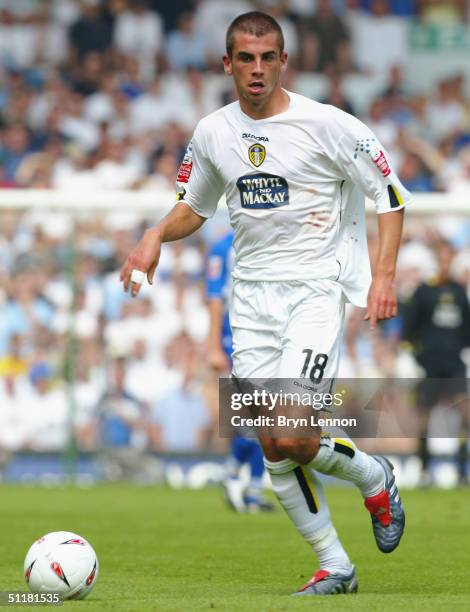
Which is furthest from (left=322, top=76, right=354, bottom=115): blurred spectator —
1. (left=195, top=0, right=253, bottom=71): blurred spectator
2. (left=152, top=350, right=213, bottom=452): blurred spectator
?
(left=152, top=350, right=213, bottom=452): blurred spectator

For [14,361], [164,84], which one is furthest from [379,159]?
[164,84]

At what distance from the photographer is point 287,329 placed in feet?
20.6

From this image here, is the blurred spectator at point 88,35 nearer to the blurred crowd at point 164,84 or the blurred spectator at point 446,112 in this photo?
the blurred crowd at point 164,84

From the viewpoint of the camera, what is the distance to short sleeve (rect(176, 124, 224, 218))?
259 inches

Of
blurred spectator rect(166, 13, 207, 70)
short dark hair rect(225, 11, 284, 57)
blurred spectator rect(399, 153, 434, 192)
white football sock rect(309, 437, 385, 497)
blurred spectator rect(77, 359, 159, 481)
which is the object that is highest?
blurred spectator rect(166, 13, 207, 70)

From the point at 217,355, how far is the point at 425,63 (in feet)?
36.9

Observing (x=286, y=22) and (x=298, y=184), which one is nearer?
(x=298, y=184)

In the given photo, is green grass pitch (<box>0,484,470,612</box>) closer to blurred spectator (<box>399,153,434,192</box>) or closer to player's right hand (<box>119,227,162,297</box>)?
player's right hand (<box>119,227,162,297</box>)

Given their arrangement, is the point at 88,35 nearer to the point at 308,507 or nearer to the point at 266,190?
the point at 266,190

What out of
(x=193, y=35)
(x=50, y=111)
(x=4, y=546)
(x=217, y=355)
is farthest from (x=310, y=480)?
(x=193, y=35)

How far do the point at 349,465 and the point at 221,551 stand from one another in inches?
94.8

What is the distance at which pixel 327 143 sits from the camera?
6.28m

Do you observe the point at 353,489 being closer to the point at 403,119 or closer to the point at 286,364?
the point at 403,119

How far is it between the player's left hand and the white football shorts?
0.25m
